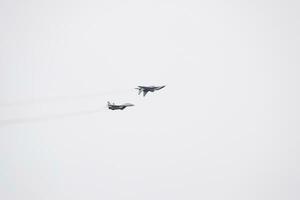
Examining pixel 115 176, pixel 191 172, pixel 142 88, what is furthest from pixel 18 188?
pixel 142 88

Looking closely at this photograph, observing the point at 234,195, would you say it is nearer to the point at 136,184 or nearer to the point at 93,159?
the point at 136,184

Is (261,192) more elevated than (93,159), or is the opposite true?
(93,159)

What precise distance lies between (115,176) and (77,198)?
1381 cm

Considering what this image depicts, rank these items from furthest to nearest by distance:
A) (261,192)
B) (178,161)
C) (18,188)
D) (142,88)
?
(178,161) < (261,192) < (18,188) < (142,88)

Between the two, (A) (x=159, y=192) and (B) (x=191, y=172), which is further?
(B) (x=191, y=172)

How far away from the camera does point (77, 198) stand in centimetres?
17225

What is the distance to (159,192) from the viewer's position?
172 meters

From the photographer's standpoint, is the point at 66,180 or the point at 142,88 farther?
the point at 66,180

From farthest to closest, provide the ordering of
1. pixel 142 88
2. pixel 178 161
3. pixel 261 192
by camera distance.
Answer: pixel 178 161 → pixel 261 192 → pixel 142 88

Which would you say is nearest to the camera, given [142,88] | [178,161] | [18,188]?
[142,88]

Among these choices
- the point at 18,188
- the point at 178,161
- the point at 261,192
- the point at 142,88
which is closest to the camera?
the point at 142,88

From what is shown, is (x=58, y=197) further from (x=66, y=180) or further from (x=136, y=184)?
(x=136, y=184)

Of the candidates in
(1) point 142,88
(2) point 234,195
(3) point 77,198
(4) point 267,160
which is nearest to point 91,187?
(3) point 77,198

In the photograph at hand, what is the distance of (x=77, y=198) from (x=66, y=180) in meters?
9.43
